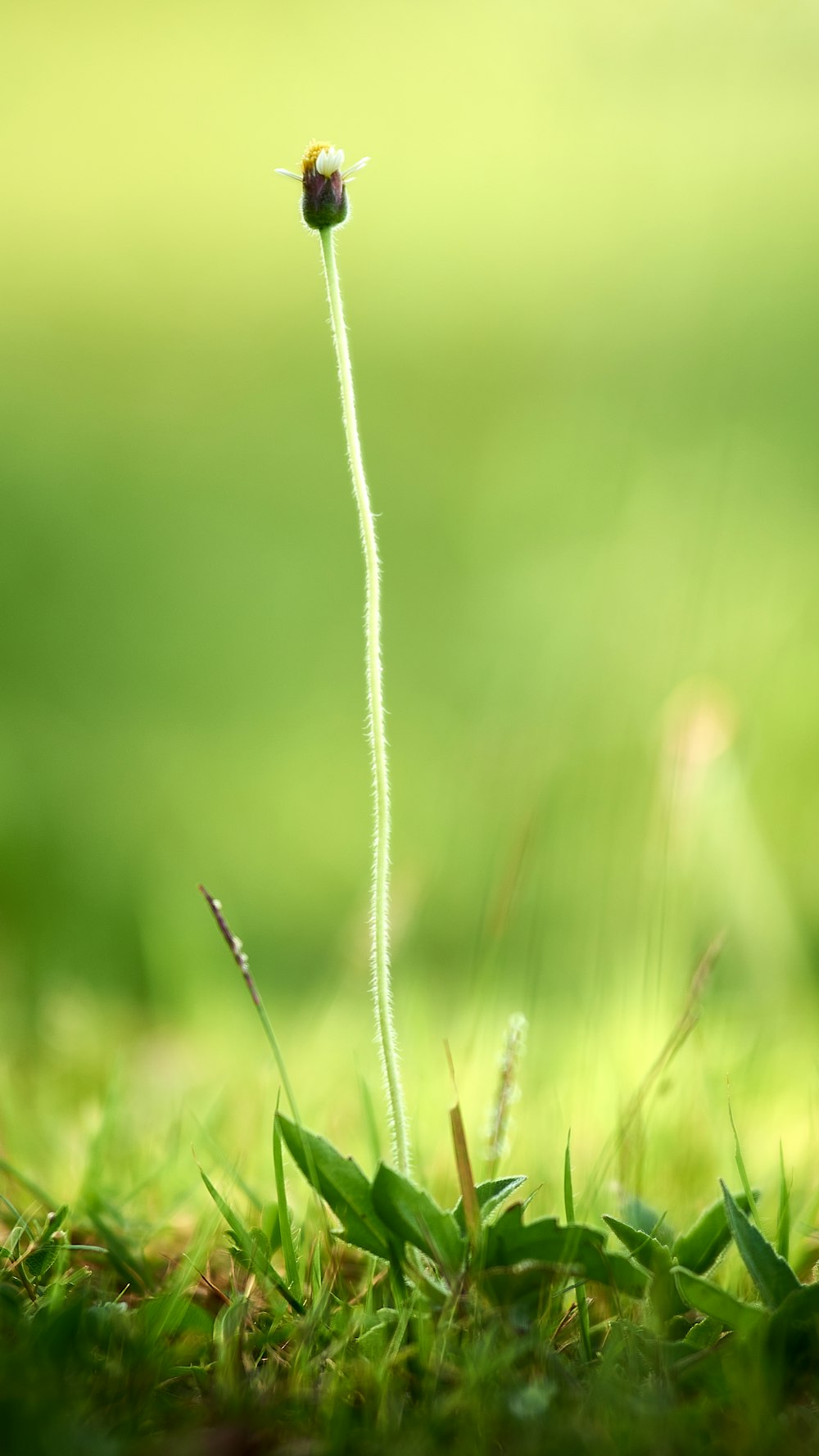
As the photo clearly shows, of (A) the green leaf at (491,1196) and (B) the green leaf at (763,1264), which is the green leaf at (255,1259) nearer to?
(A) the green leaf at (491,1196)

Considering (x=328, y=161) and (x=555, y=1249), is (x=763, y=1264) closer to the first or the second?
(x=555, y=1249)

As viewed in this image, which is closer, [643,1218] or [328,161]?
[328,161]

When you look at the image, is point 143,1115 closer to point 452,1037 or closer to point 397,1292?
point 452,1037

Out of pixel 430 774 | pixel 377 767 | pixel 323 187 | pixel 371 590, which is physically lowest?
pixel 430 774

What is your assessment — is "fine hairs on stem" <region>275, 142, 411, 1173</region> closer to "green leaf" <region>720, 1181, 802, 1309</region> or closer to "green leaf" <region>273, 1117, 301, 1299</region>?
"green leaf" <region>273, 1117, 301, 1299</region>

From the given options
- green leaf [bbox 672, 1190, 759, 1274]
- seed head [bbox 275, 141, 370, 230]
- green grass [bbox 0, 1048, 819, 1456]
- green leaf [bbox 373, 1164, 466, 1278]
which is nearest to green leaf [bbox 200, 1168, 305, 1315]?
green grass [bbox 0, 1048, 819, 1456]

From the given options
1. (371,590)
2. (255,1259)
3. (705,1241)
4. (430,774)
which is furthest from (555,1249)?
(430,774)
